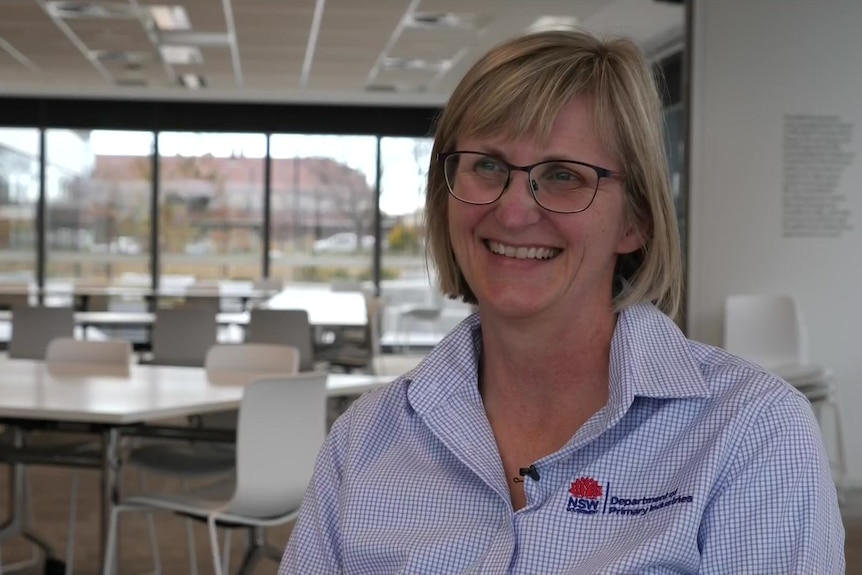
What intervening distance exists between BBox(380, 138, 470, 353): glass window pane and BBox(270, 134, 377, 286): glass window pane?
0.74ft

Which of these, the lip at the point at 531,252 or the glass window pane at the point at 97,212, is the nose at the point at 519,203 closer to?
the lip at the point at 531,252

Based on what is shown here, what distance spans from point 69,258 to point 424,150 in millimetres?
14431

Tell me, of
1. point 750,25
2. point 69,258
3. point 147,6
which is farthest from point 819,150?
point 69,258

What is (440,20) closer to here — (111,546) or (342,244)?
(342,244)

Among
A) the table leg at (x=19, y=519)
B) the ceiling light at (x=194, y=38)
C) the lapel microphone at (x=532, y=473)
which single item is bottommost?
→ the table leg at (x=19, y=519)

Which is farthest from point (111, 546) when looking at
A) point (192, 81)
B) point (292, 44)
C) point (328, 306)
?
point (192, 81)

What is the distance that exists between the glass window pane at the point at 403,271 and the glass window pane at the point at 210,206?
65.7 inches

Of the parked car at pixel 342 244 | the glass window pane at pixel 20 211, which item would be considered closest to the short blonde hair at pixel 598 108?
the parked car at pixel 342 244

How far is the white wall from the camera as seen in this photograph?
7258mm

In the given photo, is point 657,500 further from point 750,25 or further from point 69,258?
point 69,258

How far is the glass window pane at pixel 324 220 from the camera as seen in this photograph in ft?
50.6

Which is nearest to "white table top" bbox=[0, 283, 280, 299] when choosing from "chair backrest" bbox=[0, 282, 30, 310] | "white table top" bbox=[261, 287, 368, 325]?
"chair backrest" bbox=[0, 282, 30, 310]

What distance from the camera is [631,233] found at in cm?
154

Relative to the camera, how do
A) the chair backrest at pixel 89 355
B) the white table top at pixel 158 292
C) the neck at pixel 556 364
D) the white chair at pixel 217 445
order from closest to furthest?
the neck at pixel 556 364 < the white chair at pixel 217 445 < the chair backrest at pixel 89 355 < the white table top at pixel 158 292
